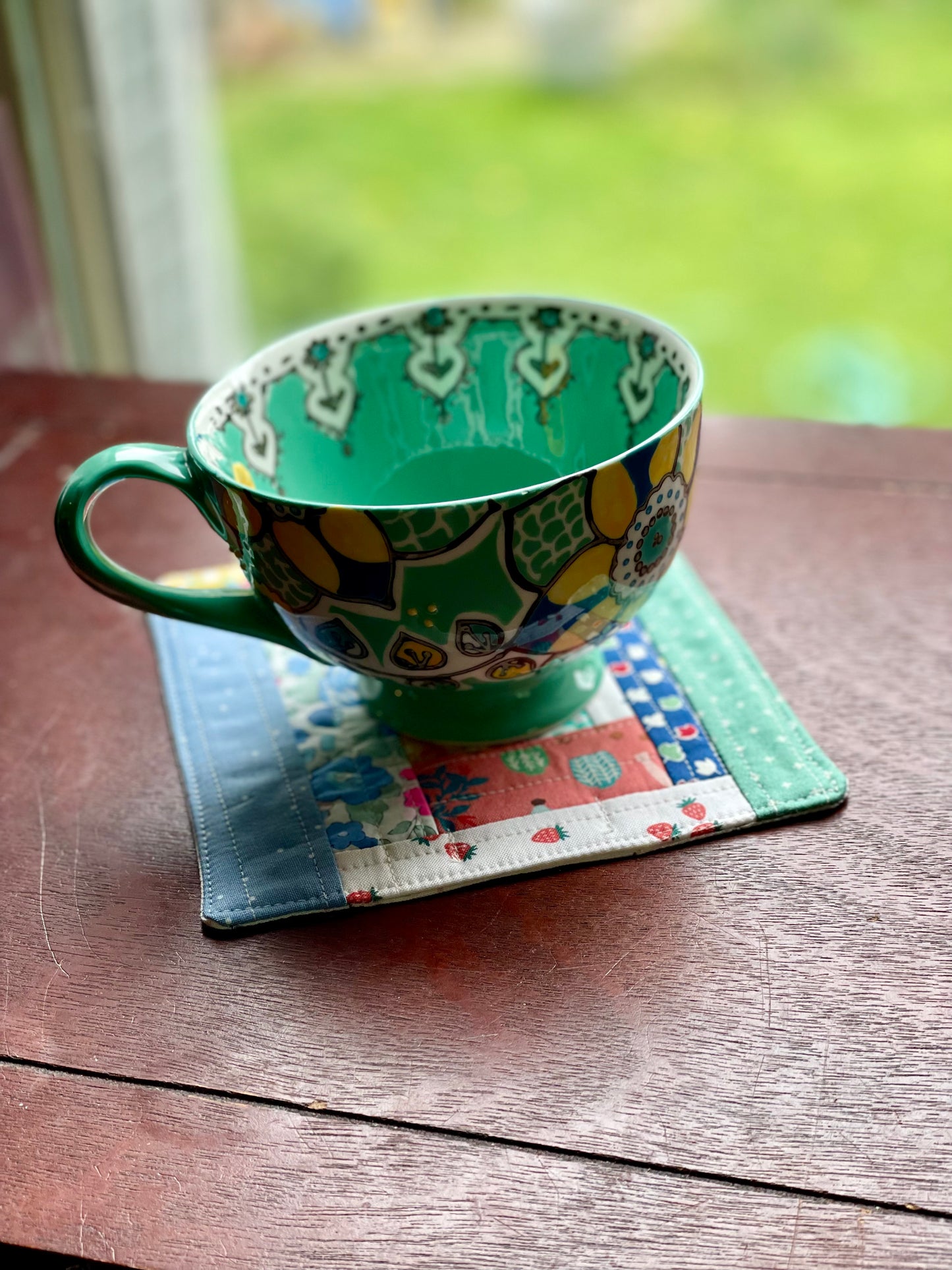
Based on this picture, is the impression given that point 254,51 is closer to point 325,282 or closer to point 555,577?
point 325,282

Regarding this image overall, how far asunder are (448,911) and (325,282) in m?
2.08

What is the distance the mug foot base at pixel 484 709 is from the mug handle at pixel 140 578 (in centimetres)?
4

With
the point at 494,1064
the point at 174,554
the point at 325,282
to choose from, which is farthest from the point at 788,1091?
the point at 325,282

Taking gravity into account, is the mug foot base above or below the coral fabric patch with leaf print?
above

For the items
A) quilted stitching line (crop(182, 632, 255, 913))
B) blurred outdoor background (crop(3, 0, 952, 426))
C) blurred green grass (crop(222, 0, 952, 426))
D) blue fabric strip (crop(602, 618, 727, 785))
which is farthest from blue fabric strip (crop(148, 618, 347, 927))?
blurred green grass (crop(222, 0, 952, 426))

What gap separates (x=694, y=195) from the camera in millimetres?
2193

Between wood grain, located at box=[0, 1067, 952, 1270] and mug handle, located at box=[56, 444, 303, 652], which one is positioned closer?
wood grain, located at box=[0, 1067, 952, 1270]

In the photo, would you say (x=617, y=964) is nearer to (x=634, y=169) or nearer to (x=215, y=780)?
(x=215, y=780)

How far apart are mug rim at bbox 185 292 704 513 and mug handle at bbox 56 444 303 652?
1 cm

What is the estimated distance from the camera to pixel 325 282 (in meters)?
2.27

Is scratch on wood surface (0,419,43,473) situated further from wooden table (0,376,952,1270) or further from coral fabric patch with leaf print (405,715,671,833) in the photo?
coral fabric patch with leaf print (405,715,671,833)

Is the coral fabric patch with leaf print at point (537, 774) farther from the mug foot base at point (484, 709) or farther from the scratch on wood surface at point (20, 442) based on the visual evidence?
the scratch on wood surface at point (20, 442)

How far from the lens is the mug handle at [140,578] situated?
1.27 feet

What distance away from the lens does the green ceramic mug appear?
1.14ft
